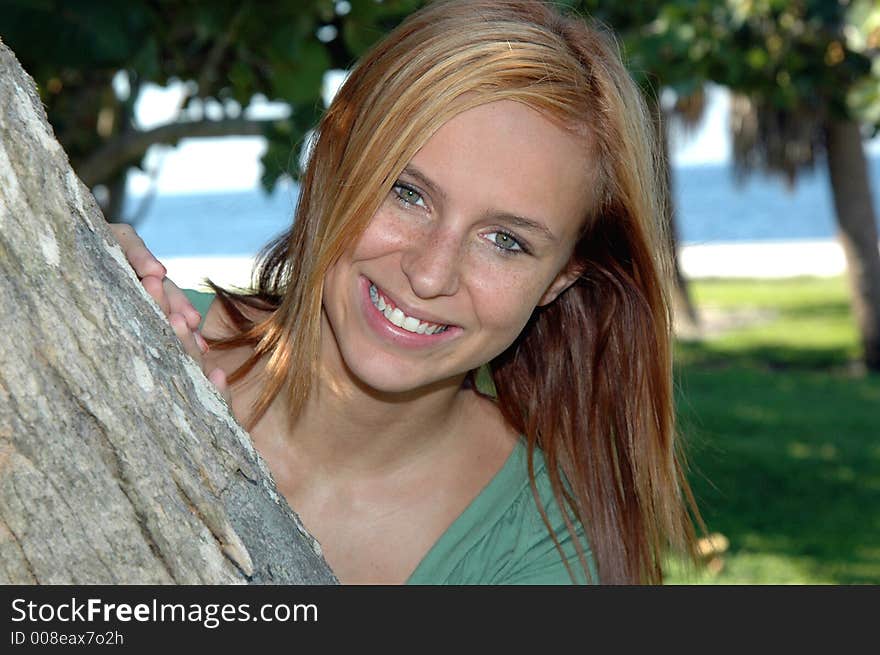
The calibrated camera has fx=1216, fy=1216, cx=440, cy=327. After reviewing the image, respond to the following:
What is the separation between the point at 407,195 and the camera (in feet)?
6.70

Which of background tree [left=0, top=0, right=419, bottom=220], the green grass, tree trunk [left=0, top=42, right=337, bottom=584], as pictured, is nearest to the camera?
tree trunk [left=0, top=42, right=337, bottom=584]

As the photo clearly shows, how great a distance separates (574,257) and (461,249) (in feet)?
1.31

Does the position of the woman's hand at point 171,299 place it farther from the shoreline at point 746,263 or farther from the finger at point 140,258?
the shoreline at point 746,263

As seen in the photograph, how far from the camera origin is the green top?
2.28m

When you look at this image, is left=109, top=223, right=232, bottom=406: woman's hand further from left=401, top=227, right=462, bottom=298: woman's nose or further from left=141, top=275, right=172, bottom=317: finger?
left=401, top=227, right=462, bottom=298: woman's nose

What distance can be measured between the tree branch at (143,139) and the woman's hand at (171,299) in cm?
234

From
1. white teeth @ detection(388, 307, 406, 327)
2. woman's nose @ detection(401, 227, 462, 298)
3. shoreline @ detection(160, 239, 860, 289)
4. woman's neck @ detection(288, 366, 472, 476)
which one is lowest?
woman's neck @ detection(288, 366, 472, 476)

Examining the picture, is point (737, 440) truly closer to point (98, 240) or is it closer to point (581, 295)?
point (581, 295)

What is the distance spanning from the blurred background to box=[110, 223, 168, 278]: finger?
0.85 meters

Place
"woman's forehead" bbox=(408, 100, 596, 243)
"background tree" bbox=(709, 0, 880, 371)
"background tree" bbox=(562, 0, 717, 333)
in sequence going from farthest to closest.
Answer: "background tree" bbox=(562, 0, 717, 333) < "background tree" bbox=(709, 0, 880, 371) < "woman's forehead" bbox=(408, 100, 596, 243)

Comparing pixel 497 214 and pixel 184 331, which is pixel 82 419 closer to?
pixel 184 331

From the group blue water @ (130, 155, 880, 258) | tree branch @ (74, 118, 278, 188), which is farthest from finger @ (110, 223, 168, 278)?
blue water @ (130, 155, 880, 258)

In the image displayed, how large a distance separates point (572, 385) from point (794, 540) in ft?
13.7

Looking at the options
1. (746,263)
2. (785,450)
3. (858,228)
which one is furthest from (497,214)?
(746,263)
